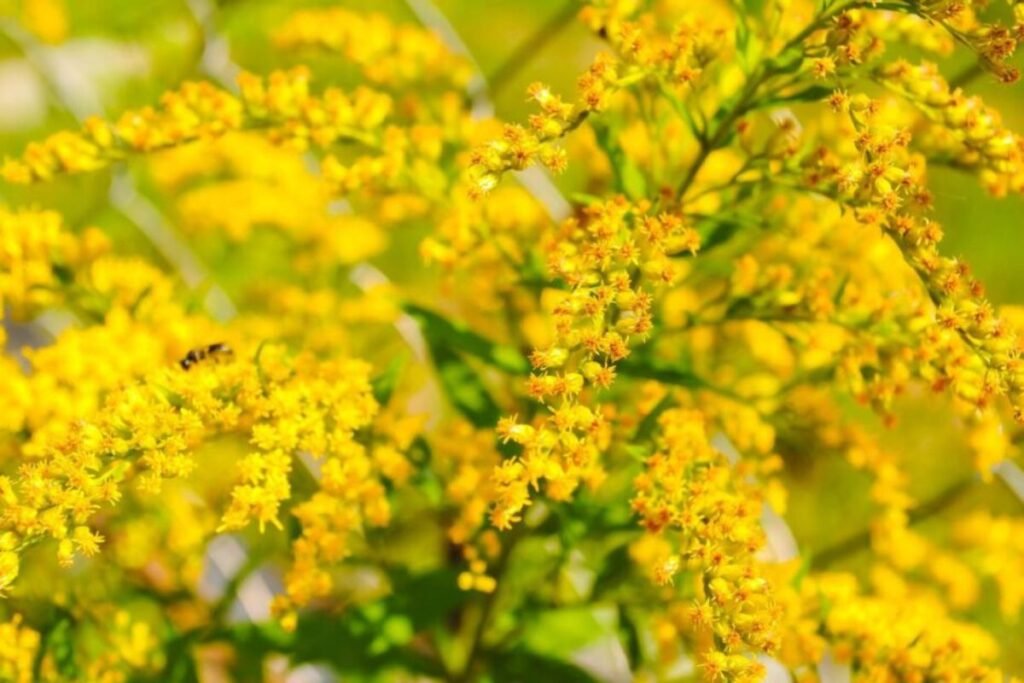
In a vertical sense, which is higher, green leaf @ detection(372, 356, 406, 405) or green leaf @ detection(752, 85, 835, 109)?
green leaf @ detection(752, 85, 835, 109)

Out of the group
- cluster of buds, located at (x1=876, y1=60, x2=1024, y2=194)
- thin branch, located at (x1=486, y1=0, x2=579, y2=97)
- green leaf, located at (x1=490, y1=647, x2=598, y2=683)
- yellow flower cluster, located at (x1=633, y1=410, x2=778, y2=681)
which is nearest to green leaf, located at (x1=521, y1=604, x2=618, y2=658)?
green leaf, located at (x1=490, y1=647, x2=598, y2=683)

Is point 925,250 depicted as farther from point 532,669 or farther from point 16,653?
point 16,653

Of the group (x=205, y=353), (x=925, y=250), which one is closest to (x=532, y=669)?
(x=205, y=353)

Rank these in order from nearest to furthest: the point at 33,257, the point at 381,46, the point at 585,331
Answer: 1. the point at 585,331
2. the point at 33,257
3. the point at 381,46

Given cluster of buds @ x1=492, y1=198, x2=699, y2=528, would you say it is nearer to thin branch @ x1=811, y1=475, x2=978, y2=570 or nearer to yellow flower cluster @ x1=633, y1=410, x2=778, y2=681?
yellow flower cluster @ x1=633, y1=410, x2=778, y2=681

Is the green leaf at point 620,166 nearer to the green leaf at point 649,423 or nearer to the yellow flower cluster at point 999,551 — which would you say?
the green leaf at point 649,423

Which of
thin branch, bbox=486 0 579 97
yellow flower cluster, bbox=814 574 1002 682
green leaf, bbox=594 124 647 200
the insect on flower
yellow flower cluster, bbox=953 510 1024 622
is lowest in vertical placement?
yellow flower cluster, bbox=953 510 1024 622
